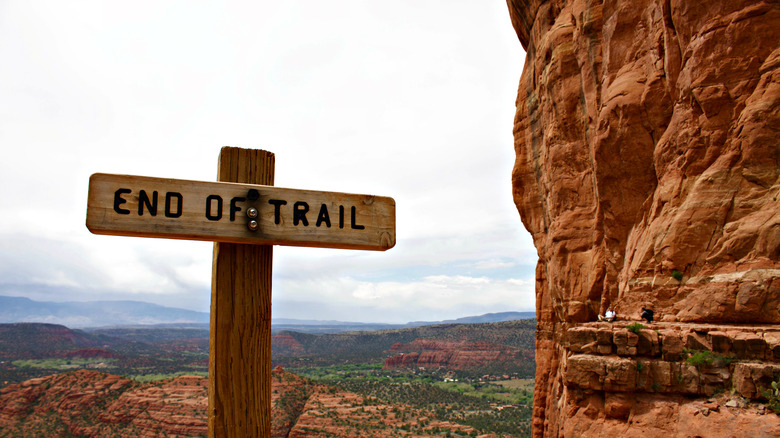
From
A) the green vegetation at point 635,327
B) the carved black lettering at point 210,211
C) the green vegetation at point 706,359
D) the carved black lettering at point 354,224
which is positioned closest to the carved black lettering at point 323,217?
the carved black lettering at point 354,224

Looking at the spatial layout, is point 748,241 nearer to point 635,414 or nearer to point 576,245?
point 635,414

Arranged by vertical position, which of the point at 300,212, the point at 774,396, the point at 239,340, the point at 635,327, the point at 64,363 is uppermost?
the point at 300,212

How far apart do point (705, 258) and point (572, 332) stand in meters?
3.07

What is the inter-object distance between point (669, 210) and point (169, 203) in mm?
12029

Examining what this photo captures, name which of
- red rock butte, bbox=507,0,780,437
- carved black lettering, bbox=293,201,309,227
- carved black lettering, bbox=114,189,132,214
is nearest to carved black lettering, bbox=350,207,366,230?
carved black lettering, bbox=293,201,309,227

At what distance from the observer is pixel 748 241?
32.3 feet

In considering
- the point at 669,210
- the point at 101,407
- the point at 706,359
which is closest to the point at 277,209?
the point at 706,359

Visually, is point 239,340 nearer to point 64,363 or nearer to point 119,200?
point 119,200

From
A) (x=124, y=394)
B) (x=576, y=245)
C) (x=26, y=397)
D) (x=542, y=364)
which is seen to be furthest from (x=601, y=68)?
(x=26, y=397)

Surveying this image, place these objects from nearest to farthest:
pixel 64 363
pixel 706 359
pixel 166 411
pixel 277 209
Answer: pixel 277 209 → pixel 706 359 → pixel 166 411 → pixel 64 363

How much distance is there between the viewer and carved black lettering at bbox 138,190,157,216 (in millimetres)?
2217

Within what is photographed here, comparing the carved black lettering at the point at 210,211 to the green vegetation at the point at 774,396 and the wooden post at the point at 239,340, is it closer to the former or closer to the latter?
the wooden post at the point at 239,340

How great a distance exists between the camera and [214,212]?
7.38 feet

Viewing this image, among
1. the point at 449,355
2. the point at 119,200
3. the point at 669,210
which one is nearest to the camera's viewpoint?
the point at 119,200
